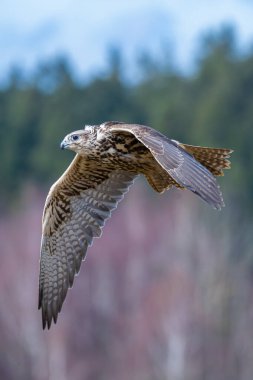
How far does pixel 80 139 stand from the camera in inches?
541

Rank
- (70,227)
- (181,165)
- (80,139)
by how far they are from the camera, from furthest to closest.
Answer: (70,227)
(80,139)
(181,165)

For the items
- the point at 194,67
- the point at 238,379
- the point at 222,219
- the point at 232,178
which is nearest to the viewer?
the point at 238,379

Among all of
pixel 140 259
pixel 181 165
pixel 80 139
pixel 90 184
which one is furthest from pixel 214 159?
pixel 140 259

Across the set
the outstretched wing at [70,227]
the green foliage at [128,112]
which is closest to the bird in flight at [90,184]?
the outstretched wing at [70,227]

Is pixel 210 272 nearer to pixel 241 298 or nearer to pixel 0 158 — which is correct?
pixel 241 298

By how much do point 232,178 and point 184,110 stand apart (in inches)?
271

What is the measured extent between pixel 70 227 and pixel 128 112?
43810 millimetres

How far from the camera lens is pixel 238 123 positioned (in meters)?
55.2

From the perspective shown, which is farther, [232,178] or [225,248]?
[232,178]

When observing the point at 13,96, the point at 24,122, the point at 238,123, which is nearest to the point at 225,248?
the point at 238,123

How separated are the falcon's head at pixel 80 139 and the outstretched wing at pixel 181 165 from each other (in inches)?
26.6

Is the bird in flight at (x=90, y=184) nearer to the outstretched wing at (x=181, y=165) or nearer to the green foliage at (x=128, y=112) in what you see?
the outstretched wing at (x=181, y=165)

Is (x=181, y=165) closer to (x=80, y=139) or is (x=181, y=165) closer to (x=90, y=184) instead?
(x=80, y=139)

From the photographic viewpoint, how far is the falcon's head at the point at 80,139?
1371cm
